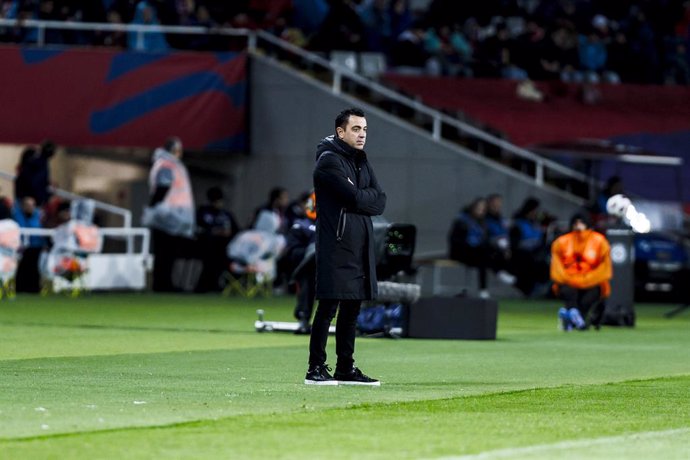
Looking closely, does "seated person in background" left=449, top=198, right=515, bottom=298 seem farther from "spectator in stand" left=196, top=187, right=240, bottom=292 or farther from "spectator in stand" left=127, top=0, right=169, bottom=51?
"spectator in stand" left=127, top=0, right=169, bottom=51

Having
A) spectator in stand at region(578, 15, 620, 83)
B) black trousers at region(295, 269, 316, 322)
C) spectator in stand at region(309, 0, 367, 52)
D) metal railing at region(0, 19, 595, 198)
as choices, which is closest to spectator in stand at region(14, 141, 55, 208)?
metal railing at region(0, 19, 595, 198)

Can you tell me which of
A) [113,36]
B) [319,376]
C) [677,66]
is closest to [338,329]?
[319,376]

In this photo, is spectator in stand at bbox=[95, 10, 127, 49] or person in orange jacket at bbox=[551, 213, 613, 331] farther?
spectator in stand at bbox=[95, 10, 127, 49]

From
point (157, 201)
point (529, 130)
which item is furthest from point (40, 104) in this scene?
point (529, 130)

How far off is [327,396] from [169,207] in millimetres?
18246

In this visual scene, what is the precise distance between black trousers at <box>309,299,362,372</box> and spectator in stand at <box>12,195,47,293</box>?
54.7 ft

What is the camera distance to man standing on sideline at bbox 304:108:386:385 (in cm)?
1317

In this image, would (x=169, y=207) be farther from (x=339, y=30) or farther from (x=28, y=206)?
(x=339, y=30)

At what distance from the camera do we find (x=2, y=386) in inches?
506

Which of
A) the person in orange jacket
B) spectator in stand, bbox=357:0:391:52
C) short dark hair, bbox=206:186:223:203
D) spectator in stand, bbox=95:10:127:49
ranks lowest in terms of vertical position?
the person in orange jacket

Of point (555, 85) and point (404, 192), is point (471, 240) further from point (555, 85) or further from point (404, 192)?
point (555, 85)

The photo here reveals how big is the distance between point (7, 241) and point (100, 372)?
1263 centimetres

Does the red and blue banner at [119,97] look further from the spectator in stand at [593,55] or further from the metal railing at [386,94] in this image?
the spectator in stand at [593,55]

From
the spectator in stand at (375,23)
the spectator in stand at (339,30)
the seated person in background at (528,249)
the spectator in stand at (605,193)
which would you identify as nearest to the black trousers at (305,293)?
the spectator in stand at (605,193)
